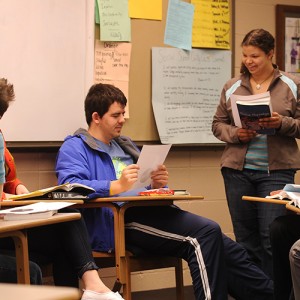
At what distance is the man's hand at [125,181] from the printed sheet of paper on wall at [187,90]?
94 cm

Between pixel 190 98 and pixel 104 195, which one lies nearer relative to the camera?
pixel 104 195

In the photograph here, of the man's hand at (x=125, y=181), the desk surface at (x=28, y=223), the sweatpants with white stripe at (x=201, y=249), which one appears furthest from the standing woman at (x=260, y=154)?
the desk surface at (x=28, y=223)

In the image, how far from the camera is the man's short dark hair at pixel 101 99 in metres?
3.04

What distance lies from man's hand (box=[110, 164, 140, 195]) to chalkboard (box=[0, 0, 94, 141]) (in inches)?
29.3

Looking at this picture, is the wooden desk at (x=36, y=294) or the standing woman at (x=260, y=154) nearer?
the wooden desk at (x=36, y=294)

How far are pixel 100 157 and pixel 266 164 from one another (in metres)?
0.83

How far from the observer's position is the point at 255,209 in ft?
10.3

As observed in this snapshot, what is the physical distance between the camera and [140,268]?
2.76 metres

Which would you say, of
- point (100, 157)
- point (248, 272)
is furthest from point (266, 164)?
point (100, 157)

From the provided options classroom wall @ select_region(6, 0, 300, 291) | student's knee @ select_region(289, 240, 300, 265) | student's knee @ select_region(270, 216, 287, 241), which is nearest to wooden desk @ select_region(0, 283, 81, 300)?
student's knee @ select_region(289, 240, 300, 265)

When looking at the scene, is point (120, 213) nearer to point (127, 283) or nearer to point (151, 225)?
point (151, 225)

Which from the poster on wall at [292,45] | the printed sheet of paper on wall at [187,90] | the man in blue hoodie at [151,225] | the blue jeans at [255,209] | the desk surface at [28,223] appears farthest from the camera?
the poster on wall at [292,45]

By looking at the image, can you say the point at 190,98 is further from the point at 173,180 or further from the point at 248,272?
the point at 248,272

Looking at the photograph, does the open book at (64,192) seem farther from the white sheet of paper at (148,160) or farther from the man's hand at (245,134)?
the man's hand at (245,134)
